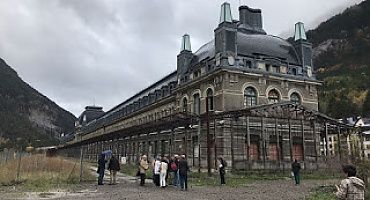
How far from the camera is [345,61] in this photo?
144 metres

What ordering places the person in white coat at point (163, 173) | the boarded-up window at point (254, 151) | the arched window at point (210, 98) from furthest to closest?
the arched window at point (210, 98), the boarded-up window at point (254, 151), the person in white coat at point (163, 173)

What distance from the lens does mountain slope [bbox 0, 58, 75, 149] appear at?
121 metres

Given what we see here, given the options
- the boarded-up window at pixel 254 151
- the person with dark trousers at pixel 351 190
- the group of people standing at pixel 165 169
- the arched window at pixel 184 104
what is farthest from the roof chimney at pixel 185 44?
the person with dark trousers at pixel 351 190

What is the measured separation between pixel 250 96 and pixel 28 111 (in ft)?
423

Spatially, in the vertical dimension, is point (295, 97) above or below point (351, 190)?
above

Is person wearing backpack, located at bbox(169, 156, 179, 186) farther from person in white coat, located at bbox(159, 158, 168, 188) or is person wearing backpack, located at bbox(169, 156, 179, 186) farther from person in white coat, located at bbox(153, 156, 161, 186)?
person in white coat, located at bbox(153, 156, 161, 186)

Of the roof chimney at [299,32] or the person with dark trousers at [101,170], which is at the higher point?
the roof chimney at [299,32]

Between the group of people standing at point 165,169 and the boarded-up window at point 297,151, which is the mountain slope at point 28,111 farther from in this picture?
the group of people standing at point 165,169

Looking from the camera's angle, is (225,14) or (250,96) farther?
(225,14)

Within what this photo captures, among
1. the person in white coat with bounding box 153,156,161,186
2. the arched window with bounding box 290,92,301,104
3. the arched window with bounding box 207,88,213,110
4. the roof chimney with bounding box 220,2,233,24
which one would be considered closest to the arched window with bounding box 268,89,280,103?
the arched window with bounding box 290,92,301,104

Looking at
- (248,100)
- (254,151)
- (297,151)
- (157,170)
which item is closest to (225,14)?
(248,100)

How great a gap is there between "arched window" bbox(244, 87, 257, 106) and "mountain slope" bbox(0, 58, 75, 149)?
95.9 metres

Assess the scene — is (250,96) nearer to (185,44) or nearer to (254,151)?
(254,151)

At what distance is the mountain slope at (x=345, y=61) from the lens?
93.8 m
